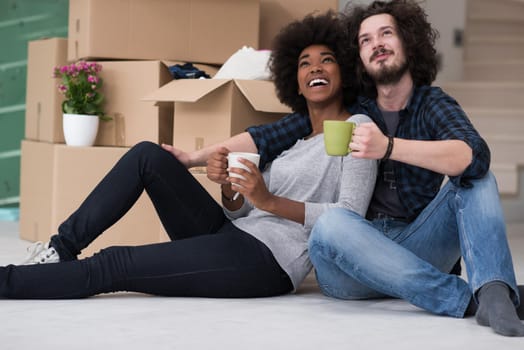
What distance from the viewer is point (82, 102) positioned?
10.2 feet

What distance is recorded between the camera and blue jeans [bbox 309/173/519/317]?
175 centimetres

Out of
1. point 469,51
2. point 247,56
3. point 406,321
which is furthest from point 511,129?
point 406,321

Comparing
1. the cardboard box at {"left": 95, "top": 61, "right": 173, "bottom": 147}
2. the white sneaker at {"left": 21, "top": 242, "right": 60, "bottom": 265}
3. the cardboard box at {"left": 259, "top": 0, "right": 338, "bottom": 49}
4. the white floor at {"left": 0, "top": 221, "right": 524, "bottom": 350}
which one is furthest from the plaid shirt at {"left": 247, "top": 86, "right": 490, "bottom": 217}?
the cardboard box at {"left": 259, "top": 0, "right": 338, "bottom": 49}

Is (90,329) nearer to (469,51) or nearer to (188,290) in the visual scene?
→ (188,290)

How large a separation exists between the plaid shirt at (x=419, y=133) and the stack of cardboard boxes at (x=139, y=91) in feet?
1.20

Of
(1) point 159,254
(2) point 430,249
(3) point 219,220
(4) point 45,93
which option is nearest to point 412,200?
(2) point 430,249

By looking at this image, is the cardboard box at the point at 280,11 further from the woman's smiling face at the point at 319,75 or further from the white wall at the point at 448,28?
the white wall at the point at 448,28

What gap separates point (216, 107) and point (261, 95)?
0.16 meters

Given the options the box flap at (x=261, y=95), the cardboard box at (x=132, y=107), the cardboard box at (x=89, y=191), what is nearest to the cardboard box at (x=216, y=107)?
the box flap at (x=261, y=95)

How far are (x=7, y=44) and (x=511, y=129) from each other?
112 inches

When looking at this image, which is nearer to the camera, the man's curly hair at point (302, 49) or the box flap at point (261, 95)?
the man's curly hair at point (302, 49)

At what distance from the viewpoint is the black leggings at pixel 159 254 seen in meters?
1.88

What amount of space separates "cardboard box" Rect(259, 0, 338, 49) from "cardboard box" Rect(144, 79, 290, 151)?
0.72m

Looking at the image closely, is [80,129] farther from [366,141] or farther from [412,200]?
[366,141]
